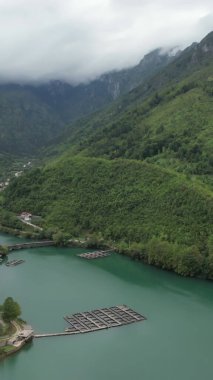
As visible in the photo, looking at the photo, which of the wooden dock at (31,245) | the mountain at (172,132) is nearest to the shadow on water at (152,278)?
the wooden dock at (31,245)

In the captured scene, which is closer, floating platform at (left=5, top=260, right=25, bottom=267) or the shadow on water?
the shadow on water

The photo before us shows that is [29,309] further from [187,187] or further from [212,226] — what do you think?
[187,187]

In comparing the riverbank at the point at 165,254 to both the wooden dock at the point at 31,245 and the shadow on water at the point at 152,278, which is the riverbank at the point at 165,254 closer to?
the shadow on water at the point at 152,278

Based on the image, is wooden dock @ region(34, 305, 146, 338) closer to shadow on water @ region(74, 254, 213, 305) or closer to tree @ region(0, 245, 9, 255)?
shadow on water @ region(74, 254, 213, 305)

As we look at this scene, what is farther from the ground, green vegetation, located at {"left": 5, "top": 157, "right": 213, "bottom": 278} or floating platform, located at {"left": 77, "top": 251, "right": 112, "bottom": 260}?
green vegetation, located at {"left": 5, "top": 157, "right": 213, "bottom": 278}

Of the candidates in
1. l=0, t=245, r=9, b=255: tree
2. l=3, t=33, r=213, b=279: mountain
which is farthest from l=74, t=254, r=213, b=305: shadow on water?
l=0, t=245, r=9, b=255: tree

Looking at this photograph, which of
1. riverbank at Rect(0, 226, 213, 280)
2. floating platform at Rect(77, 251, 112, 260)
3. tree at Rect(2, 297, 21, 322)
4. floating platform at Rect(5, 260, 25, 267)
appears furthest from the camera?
floating platform at Rect(77, 251, 112, 260)
